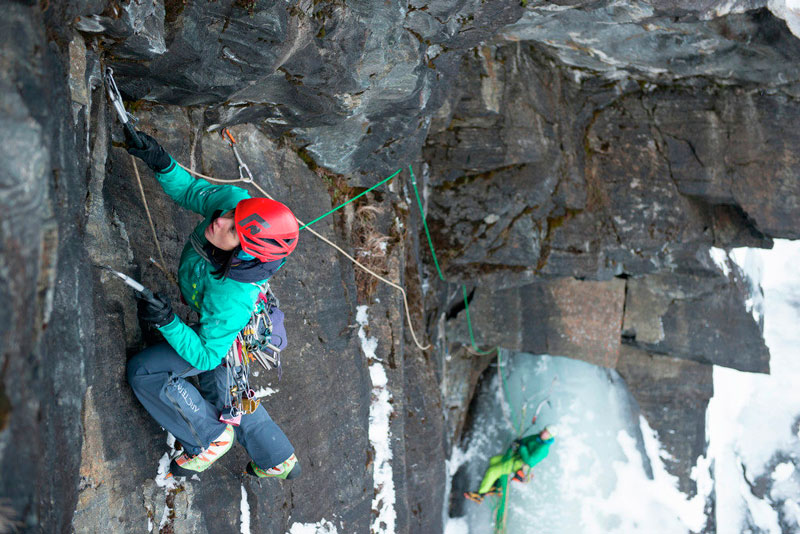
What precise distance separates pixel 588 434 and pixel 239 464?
6.09 m

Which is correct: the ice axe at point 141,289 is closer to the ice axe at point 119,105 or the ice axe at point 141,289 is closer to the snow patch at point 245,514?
the ice axe at point 119,105

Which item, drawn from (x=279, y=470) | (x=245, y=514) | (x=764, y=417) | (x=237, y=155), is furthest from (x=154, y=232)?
(x=764, y=417)

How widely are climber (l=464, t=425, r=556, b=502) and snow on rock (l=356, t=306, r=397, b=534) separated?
9.90 ft

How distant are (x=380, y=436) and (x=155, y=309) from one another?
324 cm

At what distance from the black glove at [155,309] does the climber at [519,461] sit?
6.47 meters

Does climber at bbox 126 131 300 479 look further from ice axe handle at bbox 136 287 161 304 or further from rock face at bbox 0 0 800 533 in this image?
rock face at bbox 0 0 800 533

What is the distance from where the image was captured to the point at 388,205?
5.91m

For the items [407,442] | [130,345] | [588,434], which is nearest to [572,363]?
[588,434]

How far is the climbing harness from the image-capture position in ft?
11.5

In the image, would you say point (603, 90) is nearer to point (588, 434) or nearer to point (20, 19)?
point (588, 434)

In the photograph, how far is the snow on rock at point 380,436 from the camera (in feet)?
18.5

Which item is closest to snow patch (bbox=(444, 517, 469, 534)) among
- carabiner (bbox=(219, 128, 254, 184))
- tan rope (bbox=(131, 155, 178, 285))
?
carabiner (bbox=(219, 128, 254, 184))

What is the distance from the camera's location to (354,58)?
392 centimetres

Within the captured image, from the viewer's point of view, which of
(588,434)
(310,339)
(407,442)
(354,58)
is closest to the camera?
(354,58)
